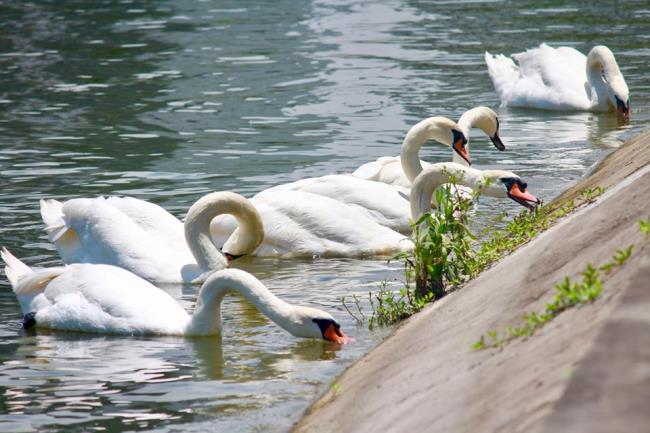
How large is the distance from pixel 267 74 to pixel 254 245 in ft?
30.1

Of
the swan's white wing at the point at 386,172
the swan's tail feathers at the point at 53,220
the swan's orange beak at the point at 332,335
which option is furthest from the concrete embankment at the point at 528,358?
the swan's white wing at the point at 386,172

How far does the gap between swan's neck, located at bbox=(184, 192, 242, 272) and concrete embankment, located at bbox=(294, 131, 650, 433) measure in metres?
2.69

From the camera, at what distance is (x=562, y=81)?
1752 centimetres

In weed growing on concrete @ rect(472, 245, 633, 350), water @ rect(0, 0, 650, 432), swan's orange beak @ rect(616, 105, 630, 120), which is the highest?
weed growing on concrete @ rect(472, 245, 633, 350)

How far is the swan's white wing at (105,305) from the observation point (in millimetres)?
8812

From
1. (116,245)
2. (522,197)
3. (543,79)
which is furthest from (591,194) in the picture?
(543,79)

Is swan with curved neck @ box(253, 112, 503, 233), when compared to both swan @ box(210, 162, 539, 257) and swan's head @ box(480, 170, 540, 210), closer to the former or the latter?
swan @ box(210, 162, 539, 257)

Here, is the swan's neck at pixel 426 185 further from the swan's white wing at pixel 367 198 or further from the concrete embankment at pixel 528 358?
the concrete embankment at pixel 528 358

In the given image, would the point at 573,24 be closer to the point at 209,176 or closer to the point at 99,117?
the point at 99,117

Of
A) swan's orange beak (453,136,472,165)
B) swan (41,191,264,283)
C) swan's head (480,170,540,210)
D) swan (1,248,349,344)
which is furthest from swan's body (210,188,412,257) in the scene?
swan (1,248,349,344)

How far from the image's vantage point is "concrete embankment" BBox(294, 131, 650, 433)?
424cm

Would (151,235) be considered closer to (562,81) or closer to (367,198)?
(367,198)

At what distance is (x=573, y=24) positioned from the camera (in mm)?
23422

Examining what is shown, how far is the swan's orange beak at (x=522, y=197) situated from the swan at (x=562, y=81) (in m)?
5.44
